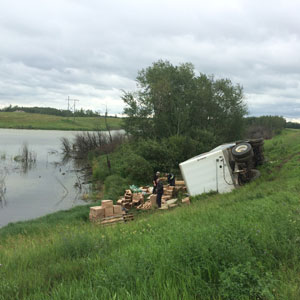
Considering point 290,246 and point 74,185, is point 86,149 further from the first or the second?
point 290,246

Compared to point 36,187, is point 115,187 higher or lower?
higher

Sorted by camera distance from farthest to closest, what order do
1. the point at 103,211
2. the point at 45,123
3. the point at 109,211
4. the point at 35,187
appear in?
the point at 45,123
the point at 35,187
the point at 109,211
the point at 103,211

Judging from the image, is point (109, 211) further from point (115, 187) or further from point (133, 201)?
point (115, 187)

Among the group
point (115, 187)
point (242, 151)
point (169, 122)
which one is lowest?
point (115, 187)

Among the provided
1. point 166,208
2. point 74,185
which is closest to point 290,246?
point 166,208

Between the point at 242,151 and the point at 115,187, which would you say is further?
the point at 115,187

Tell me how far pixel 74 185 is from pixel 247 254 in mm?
21680

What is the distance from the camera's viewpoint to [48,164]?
33.5m

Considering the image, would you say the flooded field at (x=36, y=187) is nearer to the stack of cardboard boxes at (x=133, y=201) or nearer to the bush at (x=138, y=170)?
the bush at (x=138, y=170)

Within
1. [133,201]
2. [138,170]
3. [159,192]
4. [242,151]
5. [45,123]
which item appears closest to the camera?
[242,151]

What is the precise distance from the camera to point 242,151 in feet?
41.8

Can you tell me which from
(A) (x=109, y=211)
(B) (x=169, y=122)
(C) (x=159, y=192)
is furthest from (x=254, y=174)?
(B) (x=169, y=122)

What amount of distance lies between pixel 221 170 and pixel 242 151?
1300mm

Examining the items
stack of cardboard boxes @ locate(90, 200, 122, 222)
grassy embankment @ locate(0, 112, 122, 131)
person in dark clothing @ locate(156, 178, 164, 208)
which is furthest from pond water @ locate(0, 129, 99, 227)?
grassy embankment @ locate(0, 112, 122, 131)
